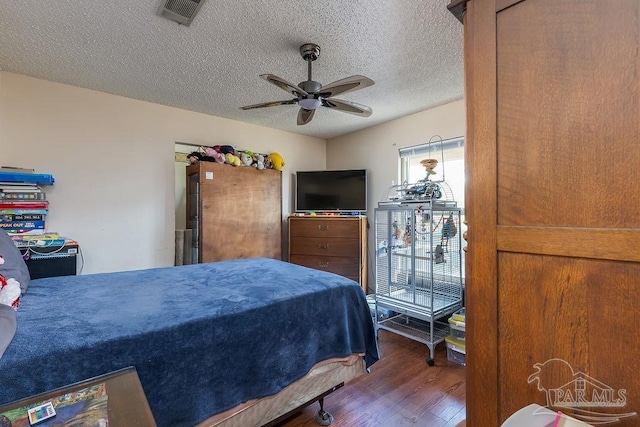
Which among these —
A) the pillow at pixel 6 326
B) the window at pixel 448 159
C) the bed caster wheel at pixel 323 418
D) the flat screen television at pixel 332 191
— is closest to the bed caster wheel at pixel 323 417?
the bed caster wheel at pixel 323 418

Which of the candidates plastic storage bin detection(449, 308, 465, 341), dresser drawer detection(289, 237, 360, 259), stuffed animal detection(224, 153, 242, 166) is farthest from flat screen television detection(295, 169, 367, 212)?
plastic storage bin detection(449, 308, 465, 341)

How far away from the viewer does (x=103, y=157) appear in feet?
9.52

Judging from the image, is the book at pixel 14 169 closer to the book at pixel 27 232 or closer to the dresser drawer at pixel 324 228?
the book at pixel 27 232

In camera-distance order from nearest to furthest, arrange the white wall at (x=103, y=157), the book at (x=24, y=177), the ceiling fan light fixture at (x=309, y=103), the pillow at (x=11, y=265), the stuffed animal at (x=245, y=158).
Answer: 1. the pillow at (x=11, y=265)
2. the ceiling fan light fixture at (x=309, y=103)
3. the book at (x=24, y=177)
4. the white wall at (x=103, y=157)
5. the stuffed animal at (x=245, y=158)

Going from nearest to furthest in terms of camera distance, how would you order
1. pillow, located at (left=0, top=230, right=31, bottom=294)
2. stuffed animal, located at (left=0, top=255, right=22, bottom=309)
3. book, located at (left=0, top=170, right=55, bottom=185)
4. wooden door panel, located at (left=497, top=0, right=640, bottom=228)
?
wooden door panel, located at (left=497, top=0, right=640, bottom=228) < stuffed animal, located at (left=0, top=255, right=22, bottom=309) < pillow, located at (left=0, top=230, right=31, bottom=294) < book, located at (left=0, top=170, right=55, bottom=185)

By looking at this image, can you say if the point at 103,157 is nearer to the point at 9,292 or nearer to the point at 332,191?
the point at 9,292

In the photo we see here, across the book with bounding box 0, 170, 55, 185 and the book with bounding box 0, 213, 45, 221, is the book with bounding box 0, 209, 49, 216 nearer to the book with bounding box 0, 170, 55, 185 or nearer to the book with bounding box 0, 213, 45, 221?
the book with bounding box 0, 213, 45, 221

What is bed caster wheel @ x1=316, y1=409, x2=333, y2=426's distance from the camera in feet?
5.42

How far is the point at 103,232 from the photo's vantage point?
291cm

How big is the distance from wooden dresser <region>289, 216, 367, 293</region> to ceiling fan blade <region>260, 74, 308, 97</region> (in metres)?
1.93

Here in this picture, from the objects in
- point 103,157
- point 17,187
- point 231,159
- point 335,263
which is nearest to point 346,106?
point 231,159

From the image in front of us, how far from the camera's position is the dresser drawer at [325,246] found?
363 centimetres

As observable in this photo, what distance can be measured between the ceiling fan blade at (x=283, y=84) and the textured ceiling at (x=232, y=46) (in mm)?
347

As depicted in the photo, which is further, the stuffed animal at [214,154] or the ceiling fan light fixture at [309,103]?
the stuffed animal at [214,154]
